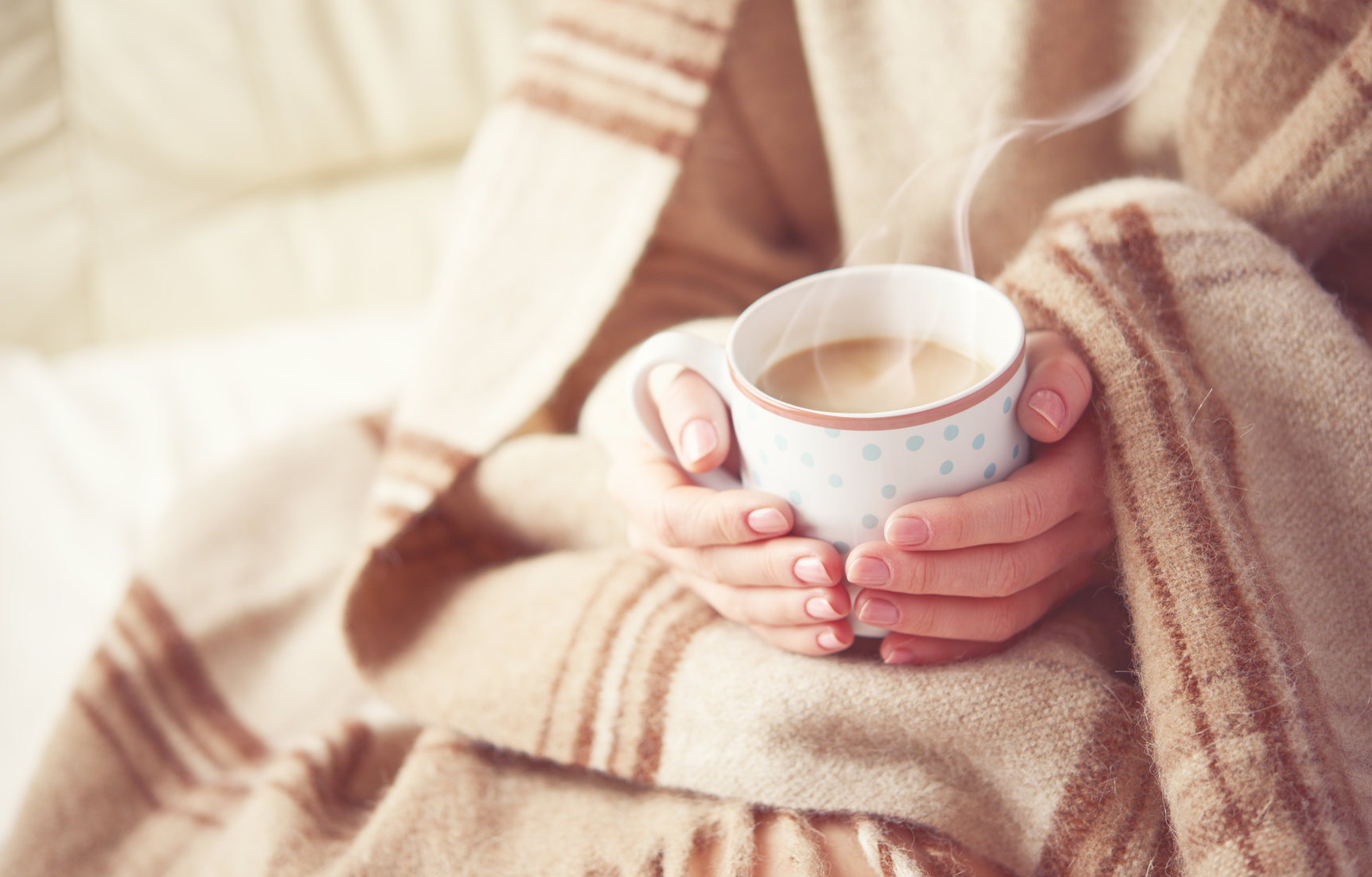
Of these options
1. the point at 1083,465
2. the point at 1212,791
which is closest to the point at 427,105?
the point at 1083,465

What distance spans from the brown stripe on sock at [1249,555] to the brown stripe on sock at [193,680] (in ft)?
2.13

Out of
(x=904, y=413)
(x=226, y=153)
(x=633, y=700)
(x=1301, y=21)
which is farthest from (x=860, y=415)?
(x=226, y=153)

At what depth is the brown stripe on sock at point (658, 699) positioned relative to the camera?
19.1 inches

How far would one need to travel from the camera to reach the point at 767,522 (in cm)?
41

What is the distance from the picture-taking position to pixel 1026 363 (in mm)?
429

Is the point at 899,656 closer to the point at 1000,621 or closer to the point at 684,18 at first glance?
the point at 1000,621

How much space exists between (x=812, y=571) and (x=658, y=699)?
0.13 metres

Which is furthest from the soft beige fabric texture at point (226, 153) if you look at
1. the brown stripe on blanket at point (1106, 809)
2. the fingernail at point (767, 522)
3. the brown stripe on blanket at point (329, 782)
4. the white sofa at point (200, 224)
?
the brown stripe on blanket at point (1106, 809)

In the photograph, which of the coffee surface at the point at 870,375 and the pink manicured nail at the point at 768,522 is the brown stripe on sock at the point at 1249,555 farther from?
the pink manicured nail at the point at 768,522

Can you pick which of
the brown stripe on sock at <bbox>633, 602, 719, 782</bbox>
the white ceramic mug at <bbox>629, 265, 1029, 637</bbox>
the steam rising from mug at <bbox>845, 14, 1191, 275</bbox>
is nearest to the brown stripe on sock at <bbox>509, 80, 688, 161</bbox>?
the steam rising from mug at <bbox>845, 14, 1191, 275</bbox>

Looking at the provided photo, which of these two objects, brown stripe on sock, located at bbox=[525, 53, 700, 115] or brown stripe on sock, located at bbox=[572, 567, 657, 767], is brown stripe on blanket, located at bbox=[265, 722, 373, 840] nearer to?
brown stripe on sock, located at bbox=[572, 567, 657, 767]

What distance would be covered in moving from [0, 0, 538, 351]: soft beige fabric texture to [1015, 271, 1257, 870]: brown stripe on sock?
0.84 m

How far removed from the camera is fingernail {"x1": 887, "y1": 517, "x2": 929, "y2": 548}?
1.25ft

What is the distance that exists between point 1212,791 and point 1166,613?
0.08 metres
